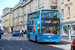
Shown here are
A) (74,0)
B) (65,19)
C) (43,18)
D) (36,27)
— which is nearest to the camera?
(43,18)

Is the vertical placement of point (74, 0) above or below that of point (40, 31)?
above

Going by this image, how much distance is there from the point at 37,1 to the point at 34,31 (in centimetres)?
2750

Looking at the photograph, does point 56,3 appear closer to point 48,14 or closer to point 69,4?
point 69,4

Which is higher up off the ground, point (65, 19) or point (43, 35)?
point (65, 19)

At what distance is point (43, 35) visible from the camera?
22562 mm

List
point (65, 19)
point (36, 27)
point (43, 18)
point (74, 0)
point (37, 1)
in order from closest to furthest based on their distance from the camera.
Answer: point (43, 18) < point (36, 27) < point (74, 0) < point (65, 19) < point (37, 1)

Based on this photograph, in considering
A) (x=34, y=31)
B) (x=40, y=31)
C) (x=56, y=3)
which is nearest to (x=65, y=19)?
(x=56, y=3)

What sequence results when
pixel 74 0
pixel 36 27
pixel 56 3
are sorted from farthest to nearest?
pixel 56 3 → pixel 74 0 → pixel 36 27

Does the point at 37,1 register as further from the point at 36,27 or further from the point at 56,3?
the point at 36,27

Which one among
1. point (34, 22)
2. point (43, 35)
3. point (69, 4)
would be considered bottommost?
point (43, 35)

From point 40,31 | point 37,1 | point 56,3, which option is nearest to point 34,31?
point 40,31

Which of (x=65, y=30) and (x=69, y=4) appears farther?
(x=65, y=30)

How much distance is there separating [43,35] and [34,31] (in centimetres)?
315

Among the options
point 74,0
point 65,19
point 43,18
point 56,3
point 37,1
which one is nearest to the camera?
point 43,18
